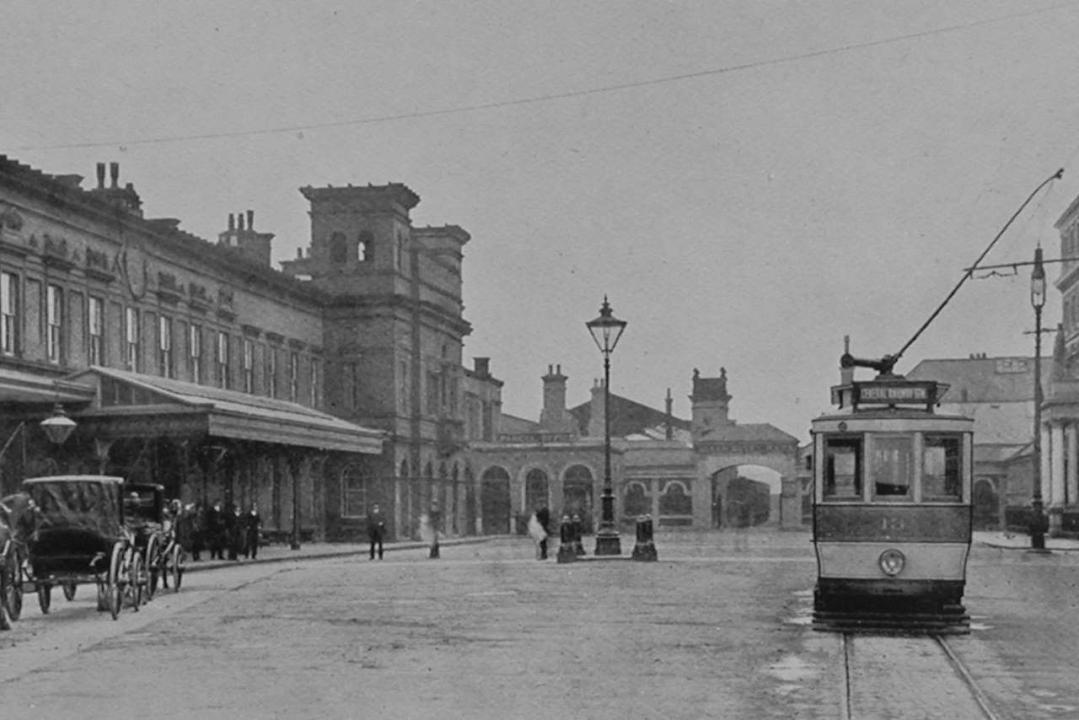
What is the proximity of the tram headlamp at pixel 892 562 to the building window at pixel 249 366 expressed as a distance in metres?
35.3

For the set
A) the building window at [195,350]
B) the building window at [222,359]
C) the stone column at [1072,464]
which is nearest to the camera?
the building window at [195,350]

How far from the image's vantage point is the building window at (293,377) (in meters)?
53.9

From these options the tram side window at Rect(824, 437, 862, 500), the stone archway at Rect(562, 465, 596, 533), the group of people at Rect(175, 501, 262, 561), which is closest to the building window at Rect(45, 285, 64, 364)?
the group of people at Rect(175, 501, 262, 561)

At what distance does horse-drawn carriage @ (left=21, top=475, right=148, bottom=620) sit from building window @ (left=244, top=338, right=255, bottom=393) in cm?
3043

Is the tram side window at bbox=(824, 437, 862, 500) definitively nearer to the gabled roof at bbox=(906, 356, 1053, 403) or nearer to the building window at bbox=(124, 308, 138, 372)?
the building window at bbox=(124, 308, 138, 372)

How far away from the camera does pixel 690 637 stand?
1569 cm

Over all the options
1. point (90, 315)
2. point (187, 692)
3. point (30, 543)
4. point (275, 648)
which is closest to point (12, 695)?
point (187, 692)

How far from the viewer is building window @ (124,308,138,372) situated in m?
40.9

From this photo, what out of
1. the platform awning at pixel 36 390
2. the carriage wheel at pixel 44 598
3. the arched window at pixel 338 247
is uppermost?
the arched window at pixel 338 247

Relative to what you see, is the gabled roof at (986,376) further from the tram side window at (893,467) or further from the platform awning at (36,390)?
the tram side window at (893,467)

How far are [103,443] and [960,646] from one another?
24.4 metres

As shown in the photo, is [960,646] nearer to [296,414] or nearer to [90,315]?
[90,315]

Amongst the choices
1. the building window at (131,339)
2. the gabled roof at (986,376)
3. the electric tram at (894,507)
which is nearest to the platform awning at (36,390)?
the building window at (131,339)

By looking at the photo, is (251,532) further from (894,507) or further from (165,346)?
(894,507)
